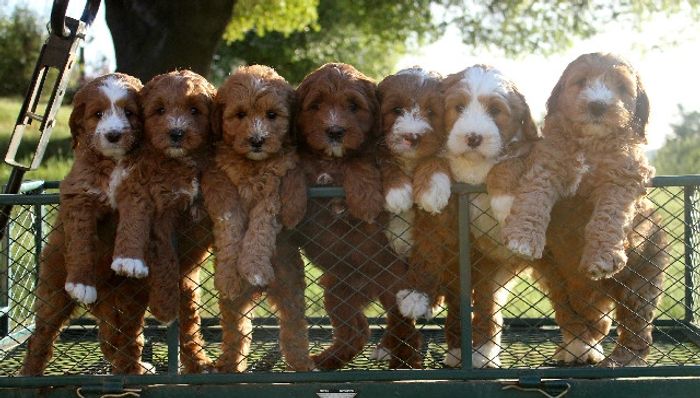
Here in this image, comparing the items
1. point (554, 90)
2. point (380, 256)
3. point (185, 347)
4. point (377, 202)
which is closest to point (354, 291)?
point (380, 256)

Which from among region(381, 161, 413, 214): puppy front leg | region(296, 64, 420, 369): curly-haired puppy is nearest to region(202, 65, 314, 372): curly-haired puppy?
region(296, 64, 420, 369): curly-haired puppy

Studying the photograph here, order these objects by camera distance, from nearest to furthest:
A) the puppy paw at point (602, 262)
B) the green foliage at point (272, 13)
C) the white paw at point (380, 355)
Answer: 1. the puppy paw at point (602, 262)
2. the white paw at point (380, 355)
3. the green foliage at point (272, 13)

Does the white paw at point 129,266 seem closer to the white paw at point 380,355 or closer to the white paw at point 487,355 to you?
the white paw at point 380,355

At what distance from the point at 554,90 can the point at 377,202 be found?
95 centimetres

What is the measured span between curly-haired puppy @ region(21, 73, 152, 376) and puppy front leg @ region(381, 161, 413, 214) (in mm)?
1129

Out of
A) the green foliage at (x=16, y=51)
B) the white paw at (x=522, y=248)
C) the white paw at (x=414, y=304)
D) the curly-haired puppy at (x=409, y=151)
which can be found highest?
the green foliage at (x=16, y=51)

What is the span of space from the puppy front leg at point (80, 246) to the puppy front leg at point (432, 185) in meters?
1.40

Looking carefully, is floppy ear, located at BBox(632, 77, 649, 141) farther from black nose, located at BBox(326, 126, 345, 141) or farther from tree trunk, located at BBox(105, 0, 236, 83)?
tree trunk, located at BBox(105, 0, 236, 83)

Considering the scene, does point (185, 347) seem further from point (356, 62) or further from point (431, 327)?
point (356, 62)

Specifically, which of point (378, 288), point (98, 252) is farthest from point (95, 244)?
point (378, 288)

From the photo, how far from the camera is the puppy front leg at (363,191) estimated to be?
3773 millimetres

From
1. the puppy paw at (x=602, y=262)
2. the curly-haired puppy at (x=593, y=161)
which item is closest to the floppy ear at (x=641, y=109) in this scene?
the curly-haired puppy at (x=593, y=161)

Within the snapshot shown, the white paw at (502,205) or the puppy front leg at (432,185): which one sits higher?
the puppy front leg at (432,185)

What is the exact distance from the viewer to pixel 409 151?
389 centimetres
